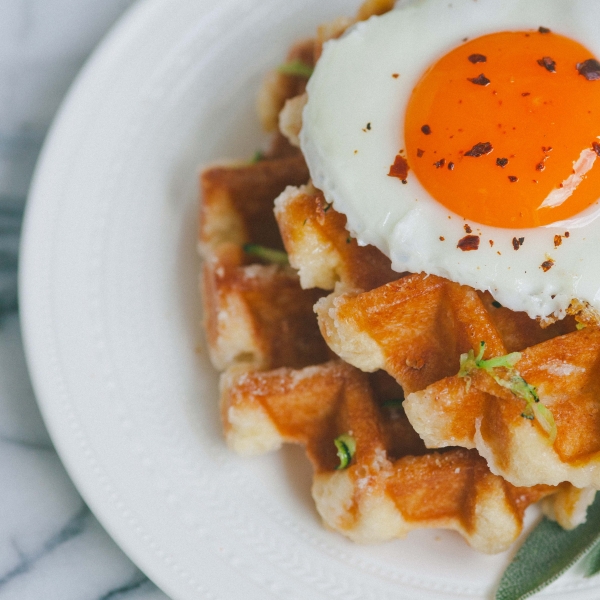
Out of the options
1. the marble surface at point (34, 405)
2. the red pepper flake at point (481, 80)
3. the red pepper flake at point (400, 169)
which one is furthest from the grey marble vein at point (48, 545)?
the red pepper flake at point (481, 80)

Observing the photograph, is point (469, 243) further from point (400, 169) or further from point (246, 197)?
point (246, 197)

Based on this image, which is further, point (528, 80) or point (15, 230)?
point (15, 230)

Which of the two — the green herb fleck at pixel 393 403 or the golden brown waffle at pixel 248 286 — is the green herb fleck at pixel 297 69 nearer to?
the golden brown waffle at pixel 248 286

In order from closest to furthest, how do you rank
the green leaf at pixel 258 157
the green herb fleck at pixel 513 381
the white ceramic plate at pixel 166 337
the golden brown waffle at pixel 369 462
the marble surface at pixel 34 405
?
the green herb fleck at pixel 513 381
the golden brown waffle at pixel 369 462
the white ceramic plate at pixel 166 337
the marble surface at pixel 34 405
the green leaf at pixel 258 157

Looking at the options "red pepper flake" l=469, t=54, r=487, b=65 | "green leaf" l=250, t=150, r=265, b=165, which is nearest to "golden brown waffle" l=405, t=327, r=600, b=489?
"red pepper flake" l=469, t=54, r=487, b=65

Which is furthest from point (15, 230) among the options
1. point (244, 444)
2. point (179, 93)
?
point (244, 444)

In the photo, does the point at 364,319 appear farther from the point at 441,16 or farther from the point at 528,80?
the point at 441,16

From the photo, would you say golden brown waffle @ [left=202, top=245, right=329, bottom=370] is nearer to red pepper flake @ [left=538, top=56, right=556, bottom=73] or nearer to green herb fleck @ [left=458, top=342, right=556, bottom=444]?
green herb fleck @ [left=458, top=342, right=556, bottom=444]
